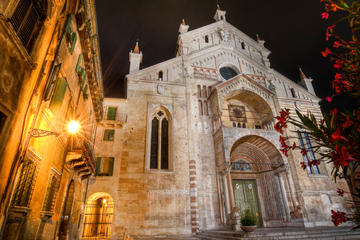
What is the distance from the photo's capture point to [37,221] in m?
7.03

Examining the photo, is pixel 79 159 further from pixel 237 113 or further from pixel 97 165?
pixel 237 113

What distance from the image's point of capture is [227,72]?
2202 cm

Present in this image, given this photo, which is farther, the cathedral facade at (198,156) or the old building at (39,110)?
the cathedral facade at (198,156)

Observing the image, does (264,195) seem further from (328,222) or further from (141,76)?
(141,76)

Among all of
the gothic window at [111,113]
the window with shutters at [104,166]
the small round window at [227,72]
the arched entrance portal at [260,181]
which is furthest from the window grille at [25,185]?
the small round window at [227,72]

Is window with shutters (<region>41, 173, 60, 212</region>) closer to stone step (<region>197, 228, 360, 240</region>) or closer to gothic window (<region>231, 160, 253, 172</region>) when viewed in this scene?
stone step (<region>197, 228, 360, 240</region>)

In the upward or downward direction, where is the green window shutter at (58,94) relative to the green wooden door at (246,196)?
upward

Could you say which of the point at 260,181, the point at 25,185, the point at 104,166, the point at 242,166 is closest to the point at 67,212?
the point at 104,166

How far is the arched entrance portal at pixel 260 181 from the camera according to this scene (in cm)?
1673

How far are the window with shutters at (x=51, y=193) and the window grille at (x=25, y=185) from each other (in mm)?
1511

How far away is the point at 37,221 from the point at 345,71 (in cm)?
943

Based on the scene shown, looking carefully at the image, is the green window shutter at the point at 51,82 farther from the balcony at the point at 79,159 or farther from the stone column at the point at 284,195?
the stone column at the point at 284,195

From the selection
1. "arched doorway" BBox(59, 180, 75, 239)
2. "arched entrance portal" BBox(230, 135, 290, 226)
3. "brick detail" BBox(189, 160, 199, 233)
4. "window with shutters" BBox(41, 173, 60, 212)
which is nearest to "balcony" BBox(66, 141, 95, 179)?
"arched doorway" BBox(59, 180, 75, 239)

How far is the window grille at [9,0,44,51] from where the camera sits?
213 inches
